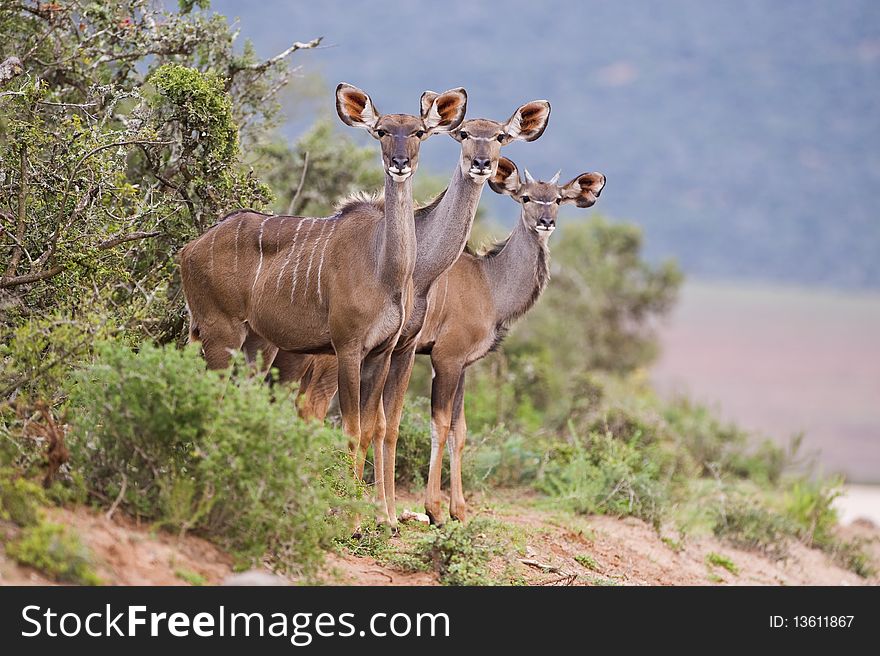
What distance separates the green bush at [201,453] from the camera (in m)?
6.60

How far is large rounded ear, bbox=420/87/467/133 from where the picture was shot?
8.72 m

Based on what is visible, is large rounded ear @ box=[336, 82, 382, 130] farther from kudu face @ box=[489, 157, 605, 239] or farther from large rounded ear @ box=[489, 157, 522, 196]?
large rounded ear @ box=[489, 157, 522, 196]

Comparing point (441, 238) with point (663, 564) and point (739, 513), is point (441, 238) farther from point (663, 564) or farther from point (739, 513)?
point (739, 513)

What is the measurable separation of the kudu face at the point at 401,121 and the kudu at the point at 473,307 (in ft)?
3.80

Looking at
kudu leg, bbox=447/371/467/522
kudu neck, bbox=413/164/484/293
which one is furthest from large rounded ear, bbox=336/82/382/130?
kudu leg, bbox=447/371/467/522

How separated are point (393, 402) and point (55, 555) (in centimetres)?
372

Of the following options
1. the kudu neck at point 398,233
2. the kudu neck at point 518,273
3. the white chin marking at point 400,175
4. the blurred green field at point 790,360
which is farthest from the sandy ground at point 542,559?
the blurred green field at point 790,360

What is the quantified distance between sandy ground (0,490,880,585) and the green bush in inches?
7.3

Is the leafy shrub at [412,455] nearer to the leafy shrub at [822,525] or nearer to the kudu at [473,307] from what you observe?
the kudu at [473,307]

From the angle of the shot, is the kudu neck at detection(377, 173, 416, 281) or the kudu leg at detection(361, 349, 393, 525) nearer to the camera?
the kudu neck at detection(377, 173, 416, 281)

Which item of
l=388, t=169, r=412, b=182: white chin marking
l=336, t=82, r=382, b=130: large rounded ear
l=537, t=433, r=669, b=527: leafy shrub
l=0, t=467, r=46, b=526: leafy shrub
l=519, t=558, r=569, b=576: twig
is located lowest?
l=519, t=558, r=569, b=576: twig

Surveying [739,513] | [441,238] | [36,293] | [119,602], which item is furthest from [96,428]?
[739,513]

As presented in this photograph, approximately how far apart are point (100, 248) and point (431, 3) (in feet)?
398

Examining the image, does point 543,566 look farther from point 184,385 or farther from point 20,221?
point 20,221
